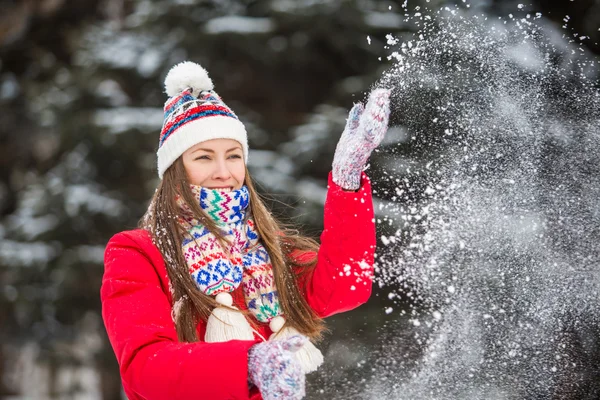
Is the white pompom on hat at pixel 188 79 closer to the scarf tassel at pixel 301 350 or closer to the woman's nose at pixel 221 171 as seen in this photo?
the woman's nose at pixel 221 171

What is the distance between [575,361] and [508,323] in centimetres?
29

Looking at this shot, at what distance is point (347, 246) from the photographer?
2.27 m

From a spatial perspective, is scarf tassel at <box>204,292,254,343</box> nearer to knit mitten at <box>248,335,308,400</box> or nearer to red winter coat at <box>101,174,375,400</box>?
red winter coat at <box>101,174,375,400</box>

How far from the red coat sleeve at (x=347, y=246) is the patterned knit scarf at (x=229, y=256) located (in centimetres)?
19

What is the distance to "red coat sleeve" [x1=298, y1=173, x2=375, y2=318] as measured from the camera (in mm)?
2242

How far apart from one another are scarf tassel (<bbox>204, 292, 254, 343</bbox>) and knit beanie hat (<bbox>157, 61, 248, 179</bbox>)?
53cm

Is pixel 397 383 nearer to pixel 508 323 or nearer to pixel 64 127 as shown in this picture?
pixel 508 323

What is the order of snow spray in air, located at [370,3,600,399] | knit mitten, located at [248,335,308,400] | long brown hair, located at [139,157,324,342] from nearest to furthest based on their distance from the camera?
1. knit mitten, located at [248,335,308,400]
2. long brown hair, located at [139,157,324,342]
3. snow spray in air, located at [370,3,600,399]

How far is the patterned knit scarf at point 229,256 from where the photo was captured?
219 cm

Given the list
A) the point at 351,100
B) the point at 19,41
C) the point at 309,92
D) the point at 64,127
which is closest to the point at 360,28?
the point at 351,100

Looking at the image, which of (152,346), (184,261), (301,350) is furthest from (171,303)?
(301,350)

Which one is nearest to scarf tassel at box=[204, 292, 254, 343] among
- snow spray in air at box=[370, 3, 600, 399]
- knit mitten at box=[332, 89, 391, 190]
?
knit mitten at box=[332, 89, 391, 190]

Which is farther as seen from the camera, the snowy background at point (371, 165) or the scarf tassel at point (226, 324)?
the snowy background at point (371, 165)

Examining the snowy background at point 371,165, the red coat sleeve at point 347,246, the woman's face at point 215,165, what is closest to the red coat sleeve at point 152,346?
the woman's face at point 215,165
